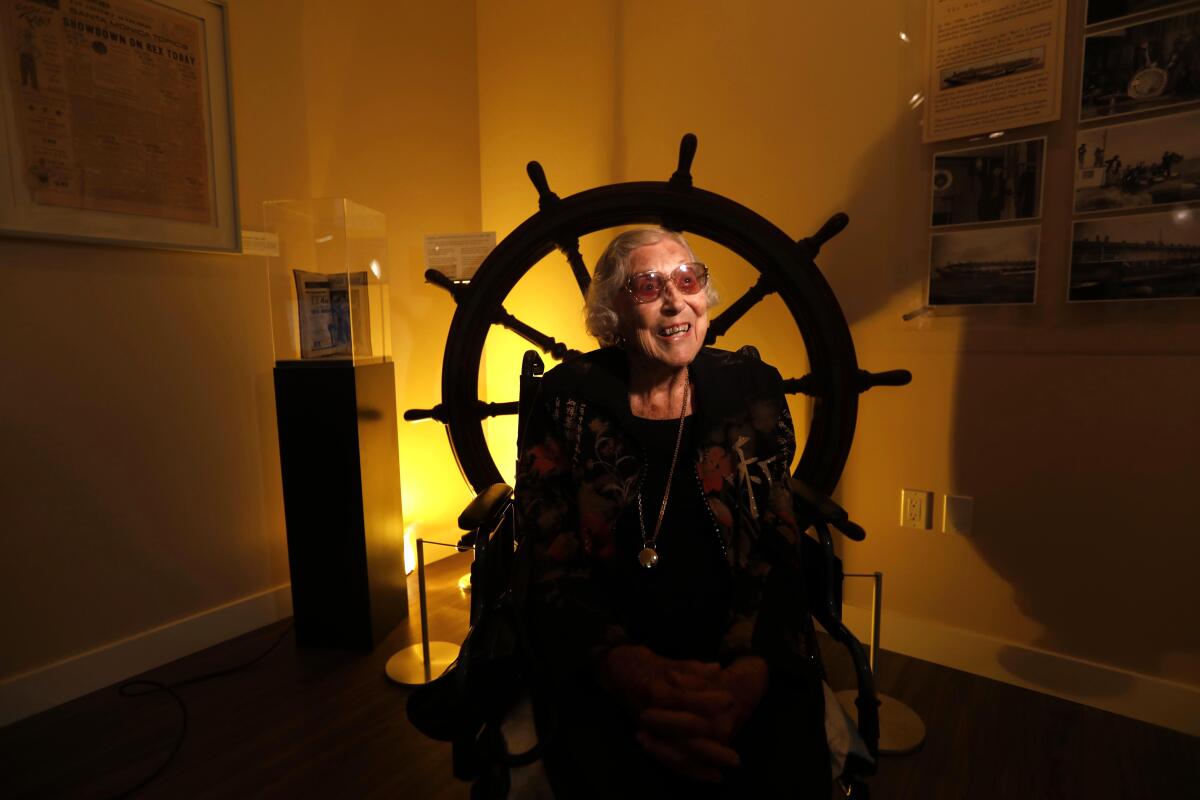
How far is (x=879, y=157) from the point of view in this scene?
1.63 m

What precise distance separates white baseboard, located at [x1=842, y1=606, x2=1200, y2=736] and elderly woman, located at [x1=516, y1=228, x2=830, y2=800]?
85 centimetres

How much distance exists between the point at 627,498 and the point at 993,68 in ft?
4.27

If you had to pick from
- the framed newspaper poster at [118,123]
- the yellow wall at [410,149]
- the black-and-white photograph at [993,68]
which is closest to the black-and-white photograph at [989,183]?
the black-and-white photograph at [993,68]

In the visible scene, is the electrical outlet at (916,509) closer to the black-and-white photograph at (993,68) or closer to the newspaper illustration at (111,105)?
the black-and-white photograph at (993,68)

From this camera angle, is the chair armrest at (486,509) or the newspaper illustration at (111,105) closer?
the chair armrest at (486,509)

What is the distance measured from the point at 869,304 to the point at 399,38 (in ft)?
5.69

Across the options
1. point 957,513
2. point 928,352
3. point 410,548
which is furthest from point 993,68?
point 410,548

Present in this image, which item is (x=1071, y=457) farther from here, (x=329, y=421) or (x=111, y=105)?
(x=111, y=105)

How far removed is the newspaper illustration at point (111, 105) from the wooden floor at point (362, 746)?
3.79ft

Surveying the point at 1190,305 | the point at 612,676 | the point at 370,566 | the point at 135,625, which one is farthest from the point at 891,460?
the point at 135,625

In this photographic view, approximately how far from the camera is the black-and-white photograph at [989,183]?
145 centimetres

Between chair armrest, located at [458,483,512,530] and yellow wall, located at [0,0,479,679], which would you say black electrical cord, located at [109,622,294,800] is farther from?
chair armrest, located at [458,483,512,530]

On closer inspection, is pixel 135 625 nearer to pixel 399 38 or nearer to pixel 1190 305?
pixel 399 38

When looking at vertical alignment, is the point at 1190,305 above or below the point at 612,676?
above
